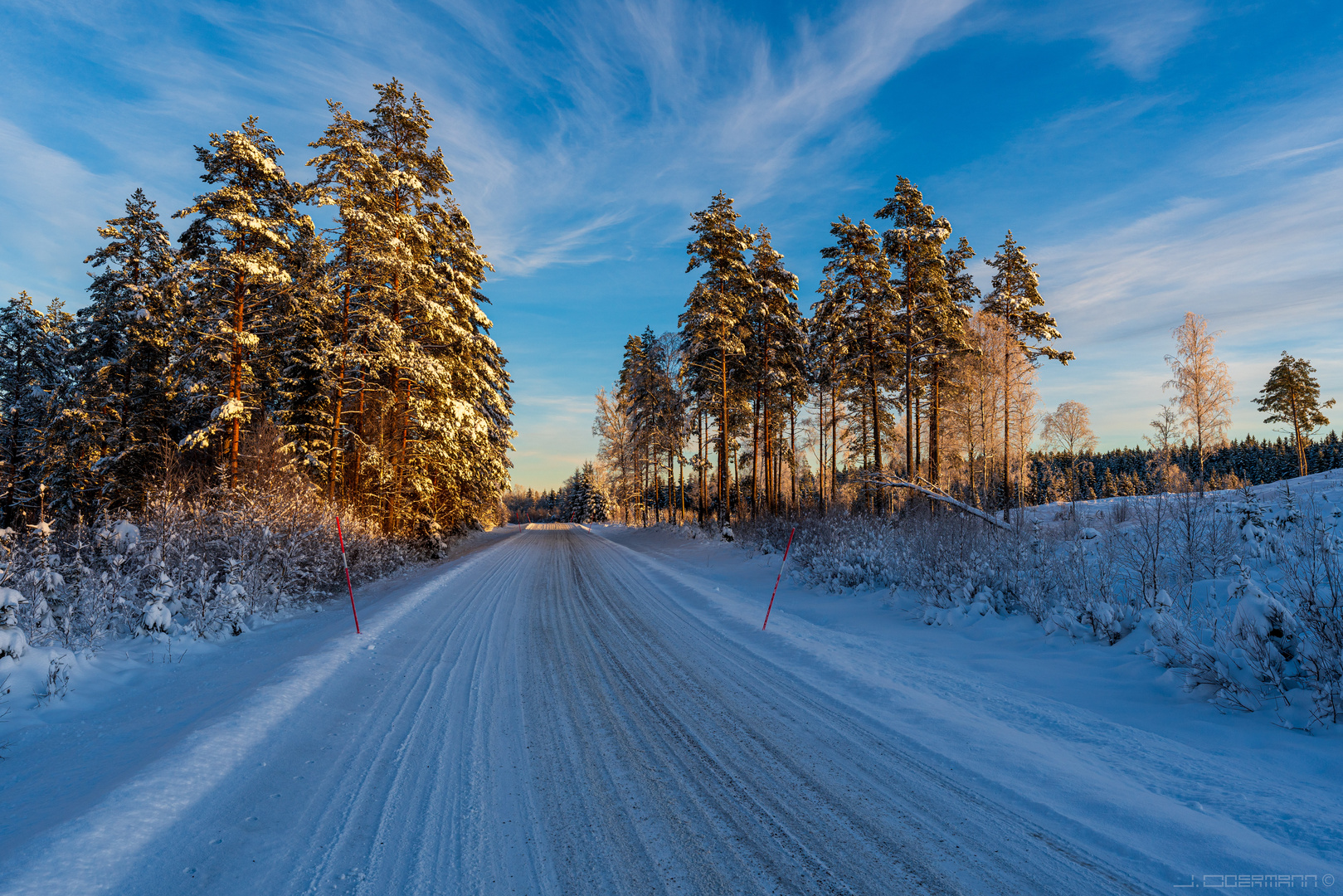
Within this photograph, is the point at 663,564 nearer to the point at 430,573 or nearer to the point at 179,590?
the point at 430,573

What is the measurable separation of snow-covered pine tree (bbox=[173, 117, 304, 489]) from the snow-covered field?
9563 millimetres

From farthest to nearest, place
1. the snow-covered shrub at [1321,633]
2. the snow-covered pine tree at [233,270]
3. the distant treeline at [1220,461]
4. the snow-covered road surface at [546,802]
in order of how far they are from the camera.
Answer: the distant treeline at [1220,461], the snow-covered pine tree at [233,270], the snow-covered shrub at [1321,633], the snow-covered road surface at [546,802]

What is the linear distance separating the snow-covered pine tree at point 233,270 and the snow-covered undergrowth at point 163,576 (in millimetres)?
2877

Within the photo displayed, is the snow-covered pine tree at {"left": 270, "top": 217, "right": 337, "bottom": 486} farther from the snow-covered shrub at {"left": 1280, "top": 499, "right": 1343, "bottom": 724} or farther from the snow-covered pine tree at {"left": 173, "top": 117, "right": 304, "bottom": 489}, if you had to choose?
the snow-covered shrub at {"left": 1280, "top": 499, "right": 1343, "bottom": 724}

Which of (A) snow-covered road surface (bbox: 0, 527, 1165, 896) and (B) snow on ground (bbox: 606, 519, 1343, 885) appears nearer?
(A) snow-covered road surface (bbox: 0, 527, 1165, 896)

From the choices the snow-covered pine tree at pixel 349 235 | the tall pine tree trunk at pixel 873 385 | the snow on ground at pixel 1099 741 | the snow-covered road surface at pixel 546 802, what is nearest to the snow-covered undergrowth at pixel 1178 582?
the snow on ground at pixel 1099 741

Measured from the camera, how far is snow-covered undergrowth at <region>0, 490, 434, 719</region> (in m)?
5.80

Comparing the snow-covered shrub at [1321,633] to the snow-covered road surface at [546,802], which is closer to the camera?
the snow-covered road surface at [546,802]

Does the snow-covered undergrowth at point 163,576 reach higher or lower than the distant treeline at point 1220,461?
lower

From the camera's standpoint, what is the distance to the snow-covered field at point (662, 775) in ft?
8.62

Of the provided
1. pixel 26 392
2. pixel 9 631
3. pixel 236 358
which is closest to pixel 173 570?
pixel 9 631

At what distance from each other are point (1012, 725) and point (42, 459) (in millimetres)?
36546

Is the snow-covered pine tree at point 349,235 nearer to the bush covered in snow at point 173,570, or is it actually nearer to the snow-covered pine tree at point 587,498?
the bush covered in snow at point 173,570

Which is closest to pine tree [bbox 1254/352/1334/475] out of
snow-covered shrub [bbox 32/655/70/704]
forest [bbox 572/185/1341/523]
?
forest [bbox 572/185/1341/523]
